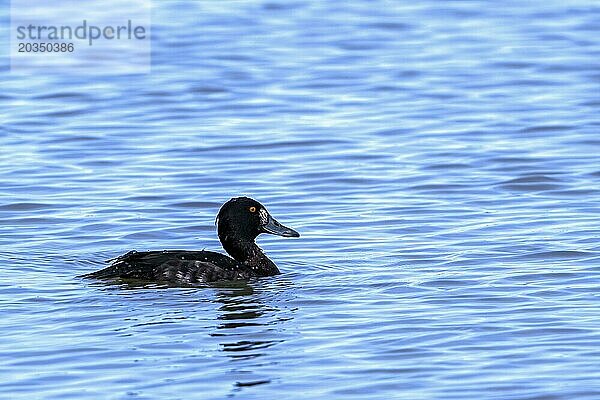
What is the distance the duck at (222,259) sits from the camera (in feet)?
39.2

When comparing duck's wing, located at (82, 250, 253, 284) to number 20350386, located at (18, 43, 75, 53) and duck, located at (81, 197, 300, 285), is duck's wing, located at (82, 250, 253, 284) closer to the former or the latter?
duck, located at (81, 197, 300, 285)

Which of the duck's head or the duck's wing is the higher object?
the duck's head

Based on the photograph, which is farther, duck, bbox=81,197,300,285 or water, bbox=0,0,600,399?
duck, bbox=81,197,300,285

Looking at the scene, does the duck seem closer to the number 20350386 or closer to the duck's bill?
the duck's bill

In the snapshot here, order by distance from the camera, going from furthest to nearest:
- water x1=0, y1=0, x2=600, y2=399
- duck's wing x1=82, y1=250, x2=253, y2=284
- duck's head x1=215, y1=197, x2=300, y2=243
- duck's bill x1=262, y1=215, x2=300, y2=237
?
duck's bill x1=262, y1=215, x2=300, y2=237 < duck's head x1=215, y1=197, x2=300, y2=243 < duck's wing x1=82, y1=250, x2=253, y2=284 < water x1=0, y1=0, x2=600, y2=399

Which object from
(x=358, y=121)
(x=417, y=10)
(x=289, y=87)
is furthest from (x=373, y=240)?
(x=417, y=10)

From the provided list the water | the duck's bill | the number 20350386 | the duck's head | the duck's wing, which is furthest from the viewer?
the number 20350386

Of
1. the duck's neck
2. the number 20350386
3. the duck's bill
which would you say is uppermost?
the number 20350386

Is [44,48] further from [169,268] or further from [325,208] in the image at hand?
[169,268]

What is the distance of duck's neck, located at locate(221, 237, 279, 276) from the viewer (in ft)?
41.1

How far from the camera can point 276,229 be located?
13.1 meters

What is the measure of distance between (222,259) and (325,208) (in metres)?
3.10

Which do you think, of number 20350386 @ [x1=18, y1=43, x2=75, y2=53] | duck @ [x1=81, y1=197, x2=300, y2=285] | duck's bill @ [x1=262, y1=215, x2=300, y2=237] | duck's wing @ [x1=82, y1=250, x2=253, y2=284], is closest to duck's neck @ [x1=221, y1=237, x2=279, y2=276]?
duck @ [x1=81, y1=197, x2=300, y2=285]

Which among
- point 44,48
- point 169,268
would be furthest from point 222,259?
point 44,48
